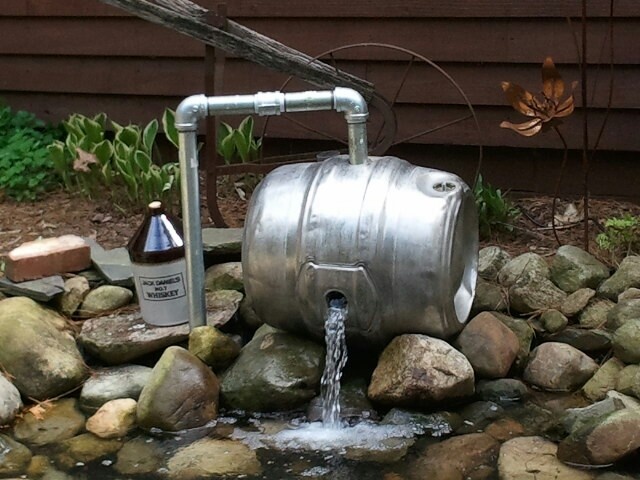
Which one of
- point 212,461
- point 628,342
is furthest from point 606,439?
point 212,461

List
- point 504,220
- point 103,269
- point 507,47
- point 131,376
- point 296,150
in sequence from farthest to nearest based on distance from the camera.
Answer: point 296,150, point 507,47, point 504,220, point 103,269, point 131,376

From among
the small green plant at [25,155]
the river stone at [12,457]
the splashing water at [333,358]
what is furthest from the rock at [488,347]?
the small green plant at [25,155]

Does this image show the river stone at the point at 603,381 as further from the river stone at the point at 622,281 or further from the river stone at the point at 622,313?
the river stone at the point at 622,281

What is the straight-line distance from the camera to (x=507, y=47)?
472 centimetres

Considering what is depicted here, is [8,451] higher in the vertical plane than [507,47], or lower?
lower

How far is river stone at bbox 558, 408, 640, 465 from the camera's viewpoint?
285 cm

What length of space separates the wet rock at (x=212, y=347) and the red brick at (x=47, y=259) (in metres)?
0.78

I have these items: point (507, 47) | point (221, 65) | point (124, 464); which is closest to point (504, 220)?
point (507, 47)

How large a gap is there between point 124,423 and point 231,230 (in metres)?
1.17

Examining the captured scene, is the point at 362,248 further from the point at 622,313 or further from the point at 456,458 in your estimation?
the point at 622,313

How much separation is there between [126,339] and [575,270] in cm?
180

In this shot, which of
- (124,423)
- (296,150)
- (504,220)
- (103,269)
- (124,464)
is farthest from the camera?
(296,150)

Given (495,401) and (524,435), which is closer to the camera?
(524,435)

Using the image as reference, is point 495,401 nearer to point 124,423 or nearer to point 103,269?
point 124,423
